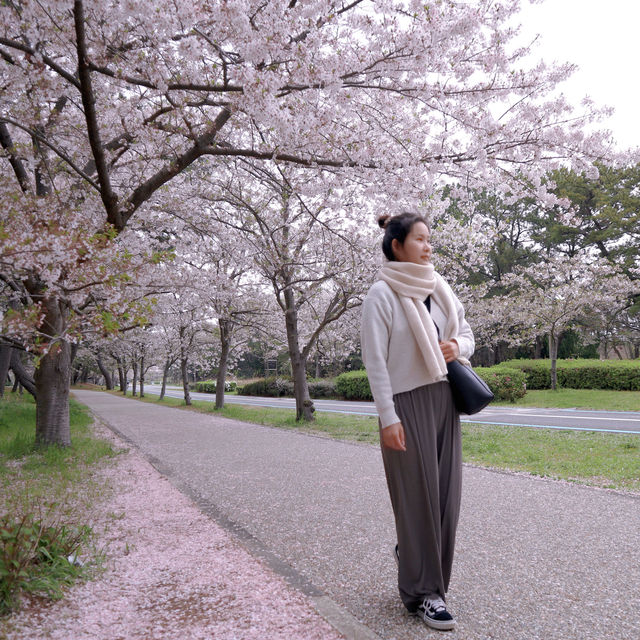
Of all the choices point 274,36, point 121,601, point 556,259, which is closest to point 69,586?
point 121,601

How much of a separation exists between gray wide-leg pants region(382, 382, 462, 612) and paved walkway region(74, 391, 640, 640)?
0.71 ft

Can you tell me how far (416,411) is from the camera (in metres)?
2.52

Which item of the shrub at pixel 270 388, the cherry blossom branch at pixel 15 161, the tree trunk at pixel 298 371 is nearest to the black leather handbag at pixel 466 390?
Result: the cherry blossom branch at pixel 15 161

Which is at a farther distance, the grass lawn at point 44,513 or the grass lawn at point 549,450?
the grass lawn at point 549,450

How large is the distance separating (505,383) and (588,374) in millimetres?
5279

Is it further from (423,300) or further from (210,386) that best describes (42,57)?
(210,386)

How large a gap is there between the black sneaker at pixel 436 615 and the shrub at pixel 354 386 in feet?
70.9

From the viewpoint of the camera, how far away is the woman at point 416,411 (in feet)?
7.99

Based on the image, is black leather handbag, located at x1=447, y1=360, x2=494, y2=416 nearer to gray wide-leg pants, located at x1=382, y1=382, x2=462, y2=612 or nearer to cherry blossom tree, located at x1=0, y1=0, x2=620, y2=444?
gray wide-leg pants, located at x1=382, y1=382, x2=462, y2=612

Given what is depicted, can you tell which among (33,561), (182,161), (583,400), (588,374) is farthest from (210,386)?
(33,561)

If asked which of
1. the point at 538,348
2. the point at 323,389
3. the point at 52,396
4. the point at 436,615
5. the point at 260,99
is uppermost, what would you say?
the point at 260,99

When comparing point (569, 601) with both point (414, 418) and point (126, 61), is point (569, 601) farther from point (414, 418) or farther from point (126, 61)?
point (126, 61)

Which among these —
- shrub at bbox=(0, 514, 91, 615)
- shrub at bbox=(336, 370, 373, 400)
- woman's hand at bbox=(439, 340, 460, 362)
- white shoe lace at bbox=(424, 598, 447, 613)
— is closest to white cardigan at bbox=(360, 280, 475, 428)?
woman's hand at bbox=(439, 340, 460, 362)

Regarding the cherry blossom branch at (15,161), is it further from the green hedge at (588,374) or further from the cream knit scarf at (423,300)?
the green hedge at (588,374)
